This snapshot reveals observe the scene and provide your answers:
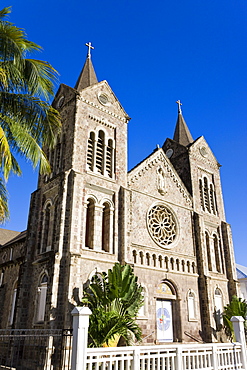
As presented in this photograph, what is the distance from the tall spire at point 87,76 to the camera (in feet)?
75.9

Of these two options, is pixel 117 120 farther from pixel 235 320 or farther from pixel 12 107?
pixel 235 320

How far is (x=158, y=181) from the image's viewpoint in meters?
23.6

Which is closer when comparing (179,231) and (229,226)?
(179,231)

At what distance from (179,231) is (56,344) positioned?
11.9 metres

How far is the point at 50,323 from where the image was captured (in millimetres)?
15008

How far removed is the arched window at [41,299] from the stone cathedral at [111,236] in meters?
0.05

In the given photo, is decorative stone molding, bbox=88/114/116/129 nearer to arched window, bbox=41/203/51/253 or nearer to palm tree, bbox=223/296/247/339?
arched window, bbox=41/203/51/253

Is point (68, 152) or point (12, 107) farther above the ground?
point (68, 152)

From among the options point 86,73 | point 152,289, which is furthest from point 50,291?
point 86,73

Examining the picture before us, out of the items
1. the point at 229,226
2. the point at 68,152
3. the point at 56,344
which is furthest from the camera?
the point at 229,226

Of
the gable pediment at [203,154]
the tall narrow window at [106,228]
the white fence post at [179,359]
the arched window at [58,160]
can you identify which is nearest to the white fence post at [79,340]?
the white fence post at [179,359]

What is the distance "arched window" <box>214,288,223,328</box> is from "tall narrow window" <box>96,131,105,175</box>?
1251 centimetres

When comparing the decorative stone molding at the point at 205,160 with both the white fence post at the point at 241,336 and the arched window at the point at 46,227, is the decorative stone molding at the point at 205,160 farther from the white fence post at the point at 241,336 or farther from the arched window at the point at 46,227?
the white fence post at the point at 241,336

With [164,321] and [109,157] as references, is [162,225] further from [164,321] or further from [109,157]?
[164,321]
